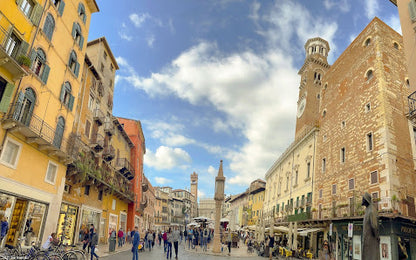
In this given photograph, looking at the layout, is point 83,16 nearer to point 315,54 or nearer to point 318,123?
point 318,123

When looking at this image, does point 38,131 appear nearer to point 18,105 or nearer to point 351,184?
point 18,105

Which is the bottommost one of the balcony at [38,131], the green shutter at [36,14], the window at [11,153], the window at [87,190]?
the window at [87,190]

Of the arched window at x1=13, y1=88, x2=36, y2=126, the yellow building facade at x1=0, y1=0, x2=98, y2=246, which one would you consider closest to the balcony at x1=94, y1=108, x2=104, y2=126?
the yellow building facade at x1=0, y1=0, x2=98, y2=246

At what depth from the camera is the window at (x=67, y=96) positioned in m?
17.7

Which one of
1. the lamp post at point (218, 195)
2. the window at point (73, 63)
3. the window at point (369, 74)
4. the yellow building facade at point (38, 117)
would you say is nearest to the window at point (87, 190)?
the yellow building facade at point (38, 117)

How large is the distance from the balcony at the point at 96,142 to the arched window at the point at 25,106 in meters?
8.73

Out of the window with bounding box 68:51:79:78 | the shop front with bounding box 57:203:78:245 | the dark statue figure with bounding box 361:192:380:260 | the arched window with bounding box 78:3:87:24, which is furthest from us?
the arched window with bounding box 78:3:87:24

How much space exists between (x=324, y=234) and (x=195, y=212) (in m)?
101

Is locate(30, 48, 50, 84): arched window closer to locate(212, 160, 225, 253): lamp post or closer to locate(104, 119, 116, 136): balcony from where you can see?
locate(104, 119, 116, 136): balcony

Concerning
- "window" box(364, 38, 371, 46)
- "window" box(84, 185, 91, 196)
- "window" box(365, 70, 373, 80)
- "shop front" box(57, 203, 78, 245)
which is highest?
"window" box(364, 38, 371, 46)

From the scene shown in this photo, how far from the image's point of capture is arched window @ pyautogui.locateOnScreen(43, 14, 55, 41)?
15.6m

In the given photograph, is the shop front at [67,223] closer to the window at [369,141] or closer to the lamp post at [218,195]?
the lamp post at [218,195]

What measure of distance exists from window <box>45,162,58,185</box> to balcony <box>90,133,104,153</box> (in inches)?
235

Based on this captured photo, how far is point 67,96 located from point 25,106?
4664 mm
